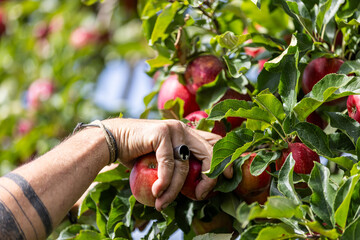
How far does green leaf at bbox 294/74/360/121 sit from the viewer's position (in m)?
0.84

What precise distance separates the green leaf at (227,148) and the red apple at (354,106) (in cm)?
20

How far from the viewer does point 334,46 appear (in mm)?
1104

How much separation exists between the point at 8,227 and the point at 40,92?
1994 mm

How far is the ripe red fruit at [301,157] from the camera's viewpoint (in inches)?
36.0

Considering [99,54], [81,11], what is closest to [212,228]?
[99,54]

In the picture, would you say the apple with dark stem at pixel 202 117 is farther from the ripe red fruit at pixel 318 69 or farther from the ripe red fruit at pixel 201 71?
the ripe red fruit at pixel 318 69

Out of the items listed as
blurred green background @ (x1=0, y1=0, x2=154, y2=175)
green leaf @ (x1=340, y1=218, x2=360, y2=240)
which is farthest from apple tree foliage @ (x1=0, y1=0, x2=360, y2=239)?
blurred green background @ (x1=0, y1=0, x2=154, y2=175)

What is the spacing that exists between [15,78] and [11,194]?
2.53 meters

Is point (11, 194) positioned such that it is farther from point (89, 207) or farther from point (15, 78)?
point (15, 78)

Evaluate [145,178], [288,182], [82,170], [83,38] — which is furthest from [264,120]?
[83,38]

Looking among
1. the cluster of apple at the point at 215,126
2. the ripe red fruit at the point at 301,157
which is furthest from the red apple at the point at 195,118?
the ripe red fruit at the point at 301,157

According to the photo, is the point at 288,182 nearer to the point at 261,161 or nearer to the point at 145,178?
the point at 261,161

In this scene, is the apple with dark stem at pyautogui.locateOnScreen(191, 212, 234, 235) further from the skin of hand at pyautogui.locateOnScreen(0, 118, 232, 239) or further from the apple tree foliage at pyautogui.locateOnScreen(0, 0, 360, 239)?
the skin of hand at pyautogui.locateOnScreen(0, 118, 232, 239)

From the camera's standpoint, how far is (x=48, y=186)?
0.91 meters
